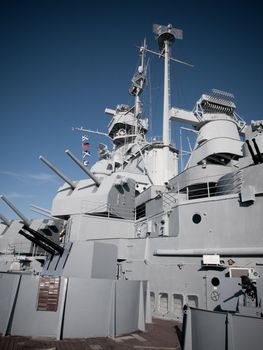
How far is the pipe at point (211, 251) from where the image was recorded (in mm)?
7258

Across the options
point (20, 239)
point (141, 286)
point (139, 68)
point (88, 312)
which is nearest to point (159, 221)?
point (141, 286)

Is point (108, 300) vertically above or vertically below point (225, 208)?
below

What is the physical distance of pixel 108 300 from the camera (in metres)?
5.91

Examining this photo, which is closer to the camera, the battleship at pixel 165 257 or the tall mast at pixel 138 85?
the battleship at pixel 165 257

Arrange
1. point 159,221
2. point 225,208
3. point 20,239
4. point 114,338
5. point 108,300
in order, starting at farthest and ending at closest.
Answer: point 20,239, point 159,221, point 225,208, point 108,300, point 114,338

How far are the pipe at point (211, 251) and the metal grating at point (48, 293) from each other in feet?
14.8

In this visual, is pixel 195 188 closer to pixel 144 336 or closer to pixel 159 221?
pixel 159 221

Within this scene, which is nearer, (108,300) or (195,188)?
(108,300)

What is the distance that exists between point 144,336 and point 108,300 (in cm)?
119

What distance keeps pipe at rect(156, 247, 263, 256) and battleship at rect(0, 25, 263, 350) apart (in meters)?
0.03

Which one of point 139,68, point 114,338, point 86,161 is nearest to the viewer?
point 114,338

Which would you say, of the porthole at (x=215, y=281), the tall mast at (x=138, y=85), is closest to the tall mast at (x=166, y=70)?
the tall mast at (x=138, y=85)

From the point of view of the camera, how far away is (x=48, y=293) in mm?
5531

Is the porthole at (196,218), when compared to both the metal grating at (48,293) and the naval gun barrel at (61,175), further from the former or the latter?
the naval gun barrel at (61,175)
